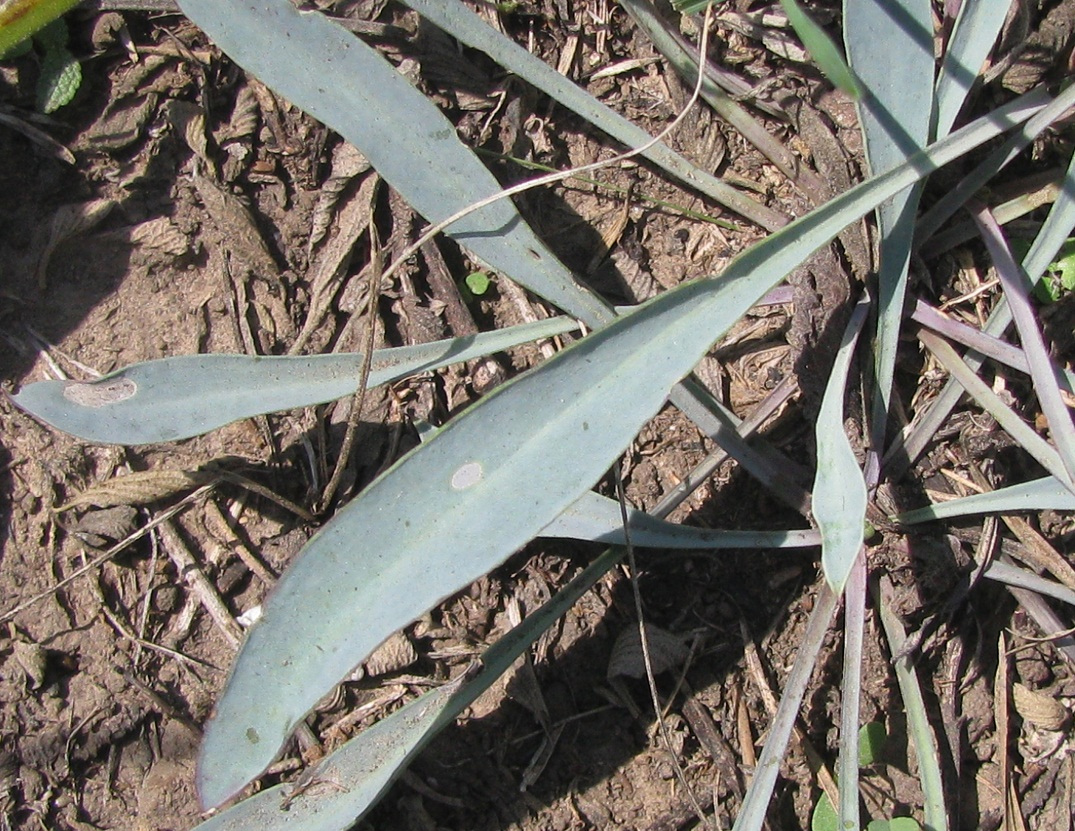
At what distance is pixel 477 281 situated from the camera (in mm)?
1426

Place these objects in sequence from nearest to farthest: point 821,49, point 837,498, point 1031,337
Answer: point 821,49 → point 837,498 → point 1031,337

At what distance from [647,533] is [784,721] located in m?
0.31

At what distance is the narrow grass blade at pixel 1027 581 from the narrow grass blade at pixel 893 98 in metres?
0.37

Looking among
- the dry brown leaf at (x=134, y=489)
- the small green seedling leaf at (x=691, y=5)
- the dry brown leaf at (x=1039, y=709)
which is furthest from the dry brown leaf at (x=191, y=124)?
the dry brown leaf at (x=1039, y=709)

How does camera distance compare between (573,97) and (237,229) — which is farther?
(237,229)

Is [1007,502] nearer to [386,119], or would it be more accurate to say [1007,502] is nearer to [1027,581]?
[1027,581]

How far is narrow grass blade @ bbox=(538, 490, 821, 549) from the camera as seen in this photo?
1.25 m

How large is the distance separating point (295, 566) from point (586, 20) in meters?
1.01

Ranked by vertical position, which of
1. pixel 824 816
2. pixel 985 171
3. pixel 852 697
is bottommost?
pixel 824 816

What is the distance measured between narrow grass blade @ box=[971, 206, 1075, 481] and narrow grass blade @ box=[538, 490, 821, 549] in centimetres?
33

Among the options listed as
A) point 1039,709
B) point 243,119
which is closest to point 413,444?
point 243,119

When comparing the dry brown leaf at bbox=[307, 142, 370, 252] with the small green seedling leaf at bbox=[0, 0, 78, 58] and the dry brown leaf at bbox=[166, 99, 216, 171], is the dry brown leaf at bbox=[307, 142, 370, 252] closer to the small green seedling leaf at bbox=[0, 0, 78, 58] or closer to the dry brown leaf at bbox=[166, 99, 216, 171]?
the dry brown leaf at bbox=[166, 99, 216, 171]

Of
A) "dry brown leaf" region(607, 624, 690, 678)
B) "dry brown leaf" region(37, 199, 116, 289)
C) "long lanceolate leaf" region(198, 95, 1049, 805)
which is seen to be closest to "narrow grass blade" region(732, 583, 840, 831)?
"dry brown leaf" region(607, 624, 690, 678)

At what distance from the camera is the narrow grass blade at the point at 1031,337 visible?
116cm
